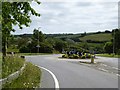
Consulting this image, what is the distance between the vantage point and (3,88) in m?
12.8

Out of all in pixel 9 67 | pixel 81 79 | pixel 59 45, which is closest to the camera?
pixel 9 67

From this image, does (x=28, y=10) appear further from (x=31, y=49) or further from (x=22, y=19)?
(x=31, y=49)

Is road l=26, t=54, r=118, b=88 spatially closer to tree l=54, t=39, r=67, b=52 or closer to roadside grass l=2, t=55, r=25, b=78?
roadside grass l=2, t=55, r=25, b=78

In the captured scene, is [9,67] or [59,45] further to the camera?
[59,45]

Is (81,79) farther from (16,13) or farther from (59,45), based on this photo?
(59,45)

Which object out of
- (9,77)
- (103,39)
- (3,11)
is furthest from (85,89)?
(103,39)

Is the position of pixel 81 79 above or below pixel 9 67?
below

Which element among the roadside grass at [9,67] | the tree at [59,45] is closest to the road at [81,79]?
the roadside grass at [9,67]

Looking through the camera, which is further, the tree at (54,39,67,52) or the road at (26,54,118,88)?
the tree at (54,39,67,52)

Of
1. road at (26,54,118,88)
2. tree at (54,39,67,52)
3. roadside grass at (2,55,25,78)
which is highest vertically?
tree at (54,39,67,52)

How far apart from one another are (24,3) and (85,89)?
6.17m

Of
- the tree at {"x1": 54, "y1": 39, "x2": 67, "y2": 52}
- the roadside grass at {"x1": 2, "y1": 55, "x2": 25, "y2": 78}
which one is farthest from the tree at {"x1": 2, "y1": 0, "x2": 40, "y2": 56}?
the tree at {"x1": 54, "y1": 39, "x2": 67, "y2": 52}

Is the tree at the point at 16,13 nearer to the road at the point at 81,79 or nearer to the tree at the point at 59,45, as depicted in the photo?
the road at the point at 81,79

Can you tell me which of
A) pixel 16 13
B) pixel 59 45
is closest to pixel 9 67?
pixel 16 13
